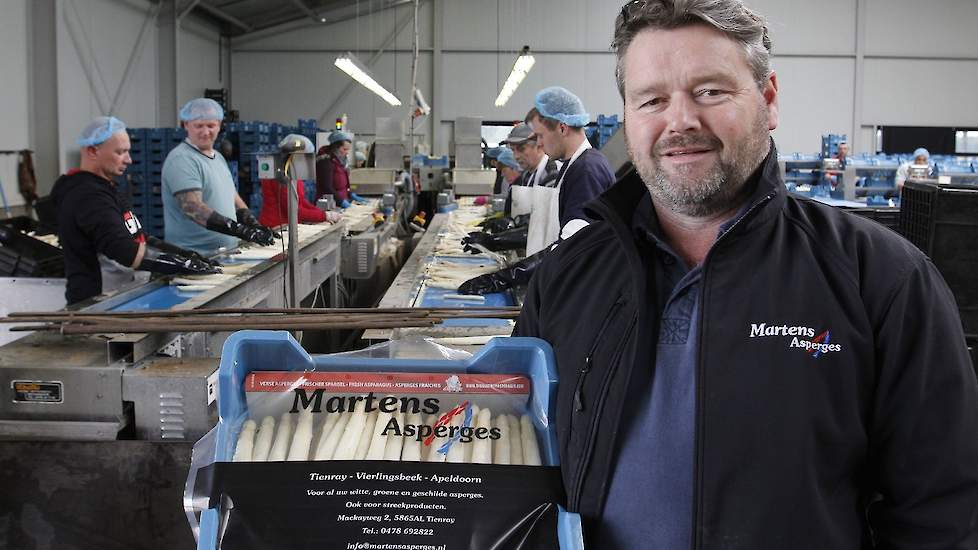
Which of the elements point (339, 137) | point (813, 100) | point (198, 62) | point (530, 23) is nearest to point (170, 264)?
point (339, 137)

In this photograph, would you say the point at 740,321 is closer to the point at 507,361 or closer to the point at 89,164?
the point at 507,361

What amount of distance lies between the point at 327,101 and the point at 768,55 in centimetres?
1728

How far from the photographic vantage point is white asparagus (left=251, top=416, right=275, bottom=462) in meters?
0.97

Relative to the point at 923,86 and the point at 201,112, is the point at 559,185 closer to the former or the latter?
the point at 201,112

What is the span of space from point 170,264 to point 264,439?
2.81m

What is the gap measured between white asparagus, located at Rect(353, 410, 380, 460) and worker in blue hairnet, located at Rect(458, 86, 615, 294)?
2.13m

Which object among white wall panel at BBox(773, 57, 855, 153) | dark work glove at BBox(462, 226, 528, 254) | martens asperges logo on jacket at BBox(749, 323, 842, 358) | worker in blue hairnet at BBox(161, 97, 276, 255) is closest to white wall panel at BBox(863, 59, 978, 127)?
white wall panel at BBox(773, 57, 855, 153)

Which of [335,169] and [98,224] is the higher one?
[335,169]

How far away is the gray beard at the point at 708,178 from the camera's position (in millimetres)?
1157

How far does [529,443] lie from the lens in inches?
40.1

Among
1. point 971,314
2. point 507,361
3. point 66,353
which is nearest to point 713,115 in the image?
point 507,361

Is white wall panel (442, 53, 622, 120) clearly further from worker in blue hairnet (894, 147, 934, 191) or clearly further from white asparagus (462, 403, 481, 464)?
white asparagus (462, 403, 481, 464)

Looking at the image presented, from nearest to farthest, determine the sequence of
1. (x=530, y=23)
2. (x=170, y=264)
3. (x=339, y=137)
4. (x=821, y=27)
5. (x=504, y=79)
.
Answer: (x=170, y=264)
(x=339, y=137)
(x=821, y=27)
(x=530, y=23)
(x=504, y=79)

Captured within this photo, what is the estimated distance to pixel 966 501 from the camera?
104cm
